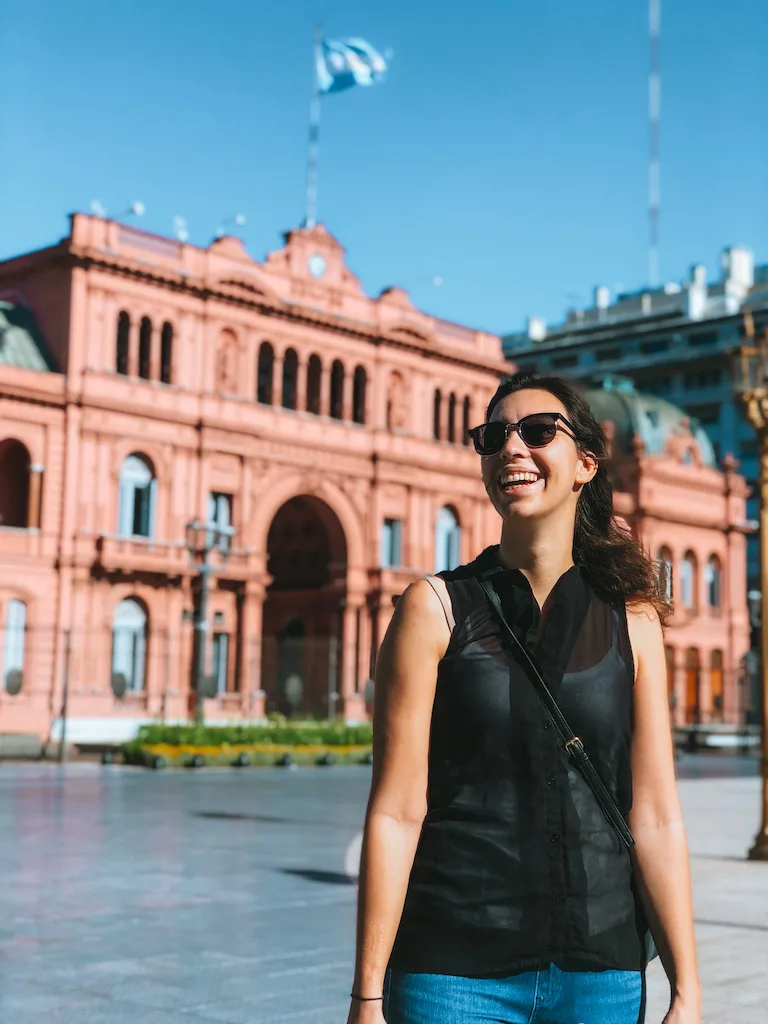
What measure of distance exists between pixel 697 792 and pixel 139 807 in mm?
12159

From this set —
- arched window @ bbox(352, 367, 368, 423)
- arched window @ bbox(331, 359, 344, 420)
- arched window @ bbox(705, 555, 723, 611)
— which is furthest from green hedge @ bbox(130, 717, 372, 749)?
arched window @ bbox(705, 555, 723, 611)

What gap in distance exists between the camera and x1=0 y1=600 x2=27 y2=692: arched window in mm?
42062

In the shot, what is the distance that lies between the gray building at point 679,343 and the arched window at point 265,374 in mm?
36857

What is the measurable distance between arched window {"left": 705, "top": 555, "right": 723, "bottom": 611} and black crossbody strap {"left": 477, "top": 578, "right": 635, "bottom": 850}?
70421mm

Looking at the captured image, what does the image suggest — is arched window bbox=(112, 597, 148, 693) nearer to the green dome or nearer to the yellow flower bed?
the yellow flower bed

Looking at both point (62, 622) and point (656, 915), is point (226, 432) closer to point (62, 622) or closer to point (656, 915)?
point (62, 622)

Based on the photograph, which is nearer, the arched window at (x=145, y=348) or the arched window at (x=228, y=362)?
the arched window at (x=145, y=348)

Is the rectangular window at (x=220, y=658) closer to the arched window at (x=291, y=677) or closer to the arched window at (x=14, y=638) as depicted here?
the arched window at (x=291, y=677)

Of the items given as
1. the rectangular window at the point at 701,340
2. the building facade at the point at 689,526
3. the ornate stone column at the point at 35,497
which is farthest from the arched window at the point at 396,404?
the rectangular window at the point at 701,340

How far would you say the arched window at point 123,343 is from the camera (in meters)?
46.8

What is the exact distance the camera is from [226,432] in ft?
160

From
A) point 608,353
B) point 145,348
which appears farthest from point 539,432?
point 608,353

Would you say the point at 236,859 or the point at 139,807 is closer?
the point at 236,859

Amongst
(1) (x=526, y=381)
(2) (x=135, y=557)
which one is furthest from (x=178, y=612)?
(1) (x=526, y=381)
